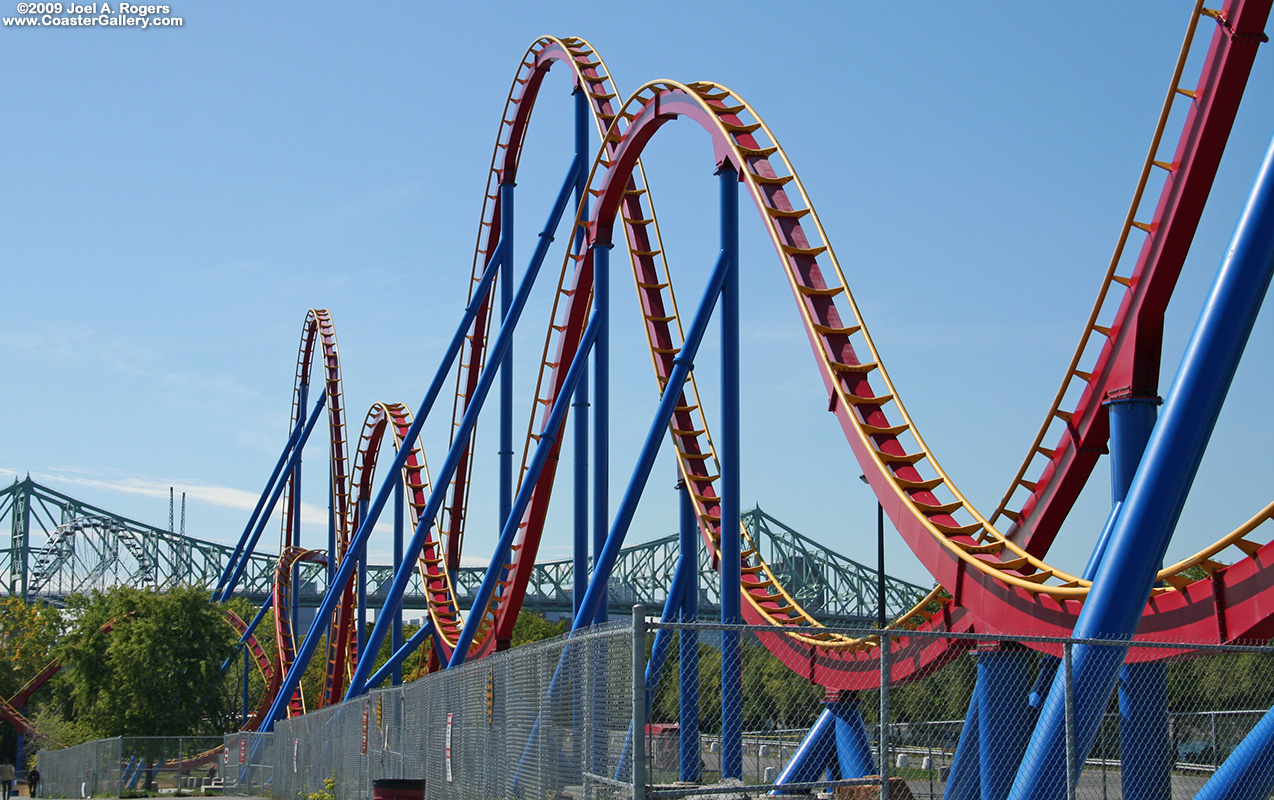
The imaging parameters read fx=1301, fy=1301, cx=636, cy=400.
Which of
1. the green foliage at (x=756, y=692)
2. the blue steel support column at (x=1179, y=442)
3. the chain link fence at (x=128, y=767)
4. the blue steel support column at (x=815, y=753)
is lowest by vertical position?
the chain link fence at (x=128, y=767)

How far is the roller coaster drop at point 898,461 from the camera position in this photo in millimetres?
7004

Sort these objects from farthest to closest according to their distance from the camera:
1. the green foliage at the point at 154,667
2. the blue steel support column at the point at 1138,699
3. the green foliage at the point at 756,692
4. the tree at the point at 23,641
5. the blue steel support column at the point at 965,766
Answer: the tree at the point at 23,641 → the green foliage at the point at 154,667 → the green foliage at the point at 756,692 → the blue steel support column at the point at 965,766 → the blue steel support column at the point at 1138,699

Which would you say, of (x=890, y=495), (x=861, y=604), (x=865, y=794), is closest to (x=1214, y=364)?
(x=890, y=495)

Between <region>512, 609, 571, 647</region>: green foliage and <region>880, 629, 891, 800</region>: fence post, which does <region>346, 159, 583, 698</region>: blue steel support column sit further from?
<region>512, 609, 571, 647</region>: green foliage

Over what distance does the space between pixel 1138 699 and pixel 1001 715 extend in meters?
0.96

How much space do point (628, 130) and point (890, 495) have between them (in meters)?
7.83

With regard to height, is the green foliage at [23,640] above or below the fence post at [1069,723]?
above

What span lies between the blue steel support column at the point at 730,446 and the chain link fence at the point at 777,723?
0.25ft

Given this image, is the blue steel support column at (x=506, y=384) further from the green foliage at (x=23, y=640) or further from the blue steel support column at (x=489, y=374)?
the green foliage at (x=23, y=640)

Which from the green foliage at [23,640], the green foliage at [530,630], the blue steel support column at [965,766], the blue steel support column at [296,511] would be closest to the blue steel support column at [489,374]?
the blue steel support column at [965,766]

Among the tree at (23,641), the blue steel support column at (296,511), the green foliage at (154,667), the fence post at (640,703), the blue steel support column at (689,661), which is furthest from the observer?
the tree at (23,641)

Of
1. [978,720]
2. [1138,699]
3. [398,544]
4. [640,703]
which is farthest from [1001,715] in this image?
[398,544]

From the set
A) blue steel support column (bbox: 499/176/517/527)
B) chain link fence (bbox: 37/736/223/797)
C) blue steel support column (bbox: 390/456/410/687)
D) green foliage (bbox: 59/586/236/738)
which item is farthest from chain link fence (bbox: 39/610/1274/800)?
green foliage (bbox: 59/586/236/738)

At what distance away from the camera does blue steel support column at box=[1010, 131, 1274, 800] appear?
21.1 feet
